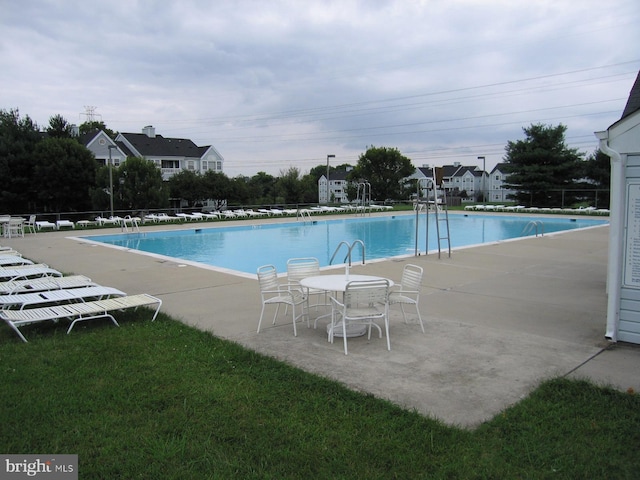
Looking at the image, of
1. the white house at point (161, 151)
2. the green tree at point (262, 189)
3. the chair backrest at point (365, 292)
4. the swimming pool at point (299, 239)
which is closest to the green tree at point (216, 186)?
the green tree at point (262, 189)

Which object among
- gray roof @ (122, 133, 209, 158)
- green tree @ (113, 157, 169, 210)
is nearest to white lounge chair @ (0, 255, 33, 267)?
green tree @ (113, 157, 169, 210)

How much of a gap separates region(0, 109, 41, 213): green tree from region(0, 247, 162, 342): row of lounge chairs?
3067cm

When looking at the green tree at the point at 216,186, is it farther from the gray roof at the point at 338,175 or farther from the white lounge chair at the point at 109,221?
the gray roof at the point at 338,175

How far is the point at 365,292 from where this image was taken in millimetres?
5402

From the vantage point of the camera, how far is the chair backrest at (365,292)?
17.5 feet

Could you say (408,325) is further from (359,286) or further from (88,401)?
(88,401)

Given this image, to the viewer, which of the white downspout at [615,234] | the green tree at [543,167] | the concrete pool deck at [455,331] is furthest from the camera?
the green tree at [543,167]

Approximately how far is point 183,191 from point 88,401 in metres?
40.8

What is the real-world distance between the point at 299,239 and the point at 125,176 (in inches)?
703

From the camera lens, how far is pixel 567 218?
2916 centimetres

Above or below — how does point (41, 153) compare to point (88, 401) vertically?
above

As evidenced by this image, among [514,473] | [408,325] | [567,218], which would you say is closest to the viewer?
[514,473]

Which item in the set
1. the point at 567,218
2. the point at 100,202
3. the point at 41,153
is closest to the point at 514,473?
the point at 567,218

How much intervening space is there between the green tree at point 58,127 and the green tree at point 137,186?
1500cm
